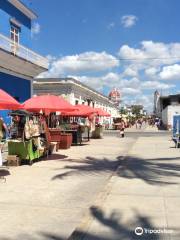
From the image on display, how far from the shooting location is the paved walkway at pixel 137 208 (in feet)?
22.3

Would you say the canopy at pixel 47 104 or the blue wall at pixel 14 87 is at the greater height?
the blue wall at pixel 14 87

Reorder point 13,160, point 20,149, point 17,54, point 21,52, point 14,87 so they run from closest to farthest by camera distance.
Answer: point 13,160 → point 20,149 → point 17,54 → point 21,52 → point 14,87

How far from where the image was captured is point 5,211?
26.3 feet

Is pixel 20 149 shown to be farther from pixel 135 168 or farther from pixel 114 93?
pixel 114 93

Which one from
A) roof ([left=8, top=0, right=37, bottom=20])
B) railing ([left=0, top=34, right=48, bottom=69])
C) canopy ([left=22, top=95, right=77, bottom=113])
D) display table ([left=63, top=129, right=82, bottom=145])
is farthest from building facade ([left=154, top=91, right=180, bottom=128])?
canopy ([left=22, top=95, right=77, bottom=113])

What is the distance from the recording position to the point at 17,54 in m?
25.1

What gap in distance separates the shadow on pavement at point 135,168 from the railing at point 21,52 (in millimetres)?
8812

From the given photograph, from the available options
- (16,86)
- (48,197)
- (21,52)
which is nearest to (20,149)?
(48,197)

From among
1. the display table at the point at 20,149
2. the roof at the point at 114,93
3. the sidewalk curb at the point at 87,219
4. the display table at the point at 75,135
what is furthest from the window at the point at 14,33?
the roof at the point at 114,93

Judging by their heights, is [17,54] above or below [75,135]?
above

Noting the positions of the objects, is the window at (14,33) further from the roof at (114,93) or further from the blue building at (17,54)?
the roof at (114,93)

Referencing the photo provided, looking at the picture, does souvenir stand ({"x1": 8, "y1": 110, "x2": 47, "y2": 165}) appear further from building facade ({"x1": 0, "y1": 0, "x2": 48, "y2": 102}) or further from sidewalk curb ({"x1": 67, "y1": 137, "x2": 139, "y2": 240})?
building facade ({"x1": 0, "y1": 0, "x2": 48, "y2": 102})

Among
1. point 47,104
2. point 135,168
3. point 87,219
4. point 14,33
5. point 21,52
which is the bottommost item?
point 87,219

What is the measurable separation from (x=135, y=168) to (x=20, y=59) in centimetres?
1300
